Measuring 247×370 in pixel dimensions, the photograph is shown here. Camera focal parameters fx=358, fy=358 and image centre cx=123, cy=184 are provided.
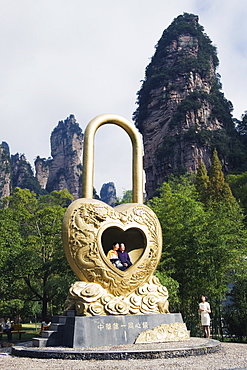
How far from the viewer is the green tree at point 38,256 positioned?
481 inches

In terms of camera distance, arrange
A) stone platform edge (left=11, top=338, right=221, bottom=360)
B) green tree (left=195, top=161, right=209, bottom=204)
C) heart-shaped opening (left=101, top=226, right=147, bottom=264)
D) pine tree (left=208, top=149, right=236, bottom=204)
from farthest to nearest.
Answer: green tree (left=195, top=161, right=209, bottom=204)
pine tree (left=208, top=149, right=236, bottom=204)
heart-shaped opening (left=101, top=226, right=147, bottom=264)
stone platform edge (left=11, top=338, right=221, bottom=360)

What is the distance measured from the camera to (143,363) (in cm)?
459

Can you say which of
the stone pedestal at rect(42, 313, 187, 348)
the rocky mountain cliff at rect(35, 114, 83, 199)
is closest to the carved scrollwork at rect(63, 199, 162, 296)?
the stone pedestal at rect(42, 313, 187, 348)

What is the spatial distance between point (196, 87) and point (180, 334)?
48703mm

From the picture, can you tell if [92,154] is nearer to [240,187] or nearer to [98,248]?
[98,248]

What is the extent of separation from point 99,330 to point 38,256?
8.14 metres

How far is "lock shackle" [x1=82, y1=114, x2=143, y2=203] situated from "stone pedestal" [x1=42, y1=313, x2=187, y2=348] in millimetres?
2299

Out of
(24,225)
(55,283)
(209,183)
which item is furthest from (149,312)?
(209,183)

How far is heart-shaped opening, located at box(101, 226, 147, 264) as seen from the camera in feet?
23.1

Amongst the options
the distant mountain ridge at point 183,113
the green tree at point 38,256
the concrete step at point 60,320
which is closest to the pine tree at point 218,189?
the green tree at point 38,256

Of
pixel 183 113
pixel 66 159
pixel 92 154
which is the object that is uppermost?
pixel 66 159

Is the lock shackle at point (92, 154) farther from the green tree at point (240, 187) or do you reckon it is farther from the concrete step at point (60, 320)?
the green tree at point (240, 187)

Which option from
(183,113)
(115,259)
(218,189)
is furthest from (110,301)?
(183,113)

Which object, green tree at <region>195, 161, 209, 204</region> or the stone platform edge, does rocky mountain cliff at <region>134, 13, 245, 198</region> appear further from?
the stone platform edge
